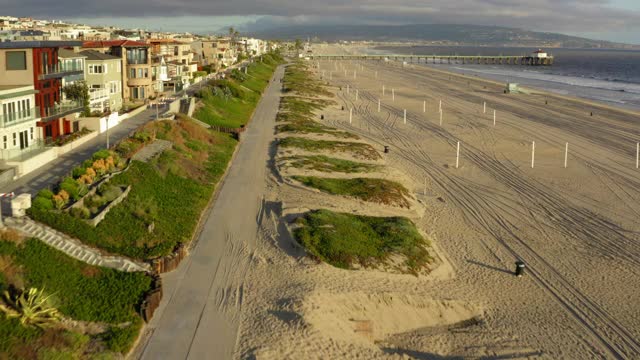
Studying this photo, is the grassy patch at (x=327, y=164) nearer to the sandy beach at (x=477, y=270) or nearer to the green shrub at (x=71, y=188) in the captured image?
the sandy beach at (x=477, y=270)

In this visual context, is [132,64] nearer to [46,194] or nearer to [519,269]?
[46,194]

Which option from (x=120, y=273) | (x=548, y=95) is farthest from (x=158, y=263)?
(x=548, y=95)

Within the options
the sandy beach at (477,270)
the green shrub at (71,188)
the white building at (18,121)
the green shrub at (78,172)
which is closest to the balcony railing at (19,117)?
the white building at (18,121)

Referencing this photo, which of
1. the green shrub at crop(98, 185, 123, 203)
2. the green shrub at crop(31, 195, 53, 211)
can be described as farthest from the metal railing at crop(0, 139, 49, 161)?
the green shrub at crop(31, 195, 53, 211)

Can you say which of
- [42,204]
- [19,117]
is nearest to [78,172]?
[42,204]

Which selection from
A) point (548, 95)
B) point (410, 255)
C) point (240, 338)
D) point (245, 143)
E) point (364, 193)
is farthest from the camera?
point (548, 95)

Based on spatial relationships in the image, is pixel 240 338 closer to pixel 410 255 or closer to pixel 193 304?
pixel 193 304
